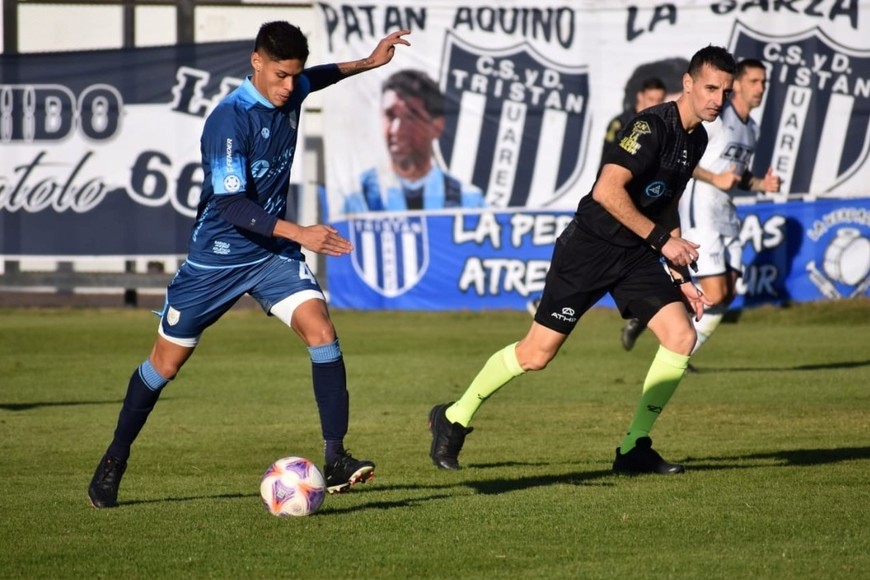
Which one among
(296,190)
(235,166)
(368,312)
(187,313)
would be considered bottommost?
(368,312)

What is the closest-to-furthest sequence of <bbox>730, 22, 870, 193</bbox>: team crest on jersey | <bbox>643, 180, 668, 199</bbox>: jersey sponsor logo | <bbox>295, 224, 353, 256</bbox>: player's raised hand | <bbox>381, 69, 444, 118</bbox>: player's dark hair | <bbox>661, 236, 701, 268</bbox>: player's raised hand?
<bbox>295, 224, 353, 256</bbox>: player's raised hand → <bbox>661, 236, 701, 268</bbox>: player's raised hand → <bbox>643, 180, 668, 199</bbox>: jersey sponsor logo → <bbox>730, 22, 870, 193</bbox>: team crest on jersey → <bbox>381, 69, 444, 118</bbox>: player's dark hair

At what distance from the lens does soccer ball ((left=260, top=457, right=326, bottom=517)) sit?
669cm

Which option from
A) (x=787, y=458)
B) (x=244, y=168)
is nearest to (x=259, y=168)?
(x=244, y=168)

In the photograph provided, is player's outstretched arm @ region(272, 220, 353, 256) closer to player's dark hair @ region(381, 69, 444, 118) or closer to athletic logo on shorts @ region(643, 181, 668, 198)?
athletic logo on shorts @ region(643, 181, 668, 198)

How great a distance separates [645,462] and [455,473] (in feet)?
3.48

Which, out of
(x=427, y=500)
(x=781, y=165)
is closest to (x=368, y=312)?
(x=781, y=165)

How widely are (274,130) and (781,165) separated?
44.5 ft

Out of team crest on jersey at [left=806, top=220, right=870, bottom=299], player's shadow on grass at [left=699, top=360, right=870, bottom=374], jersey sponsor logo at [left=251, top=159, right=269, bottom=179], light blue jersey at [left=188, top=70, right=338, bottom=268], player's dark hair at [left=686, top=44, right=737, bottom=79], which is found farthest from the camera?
team crest on jersey at [left=806, top=220, right=870, bottom=299]

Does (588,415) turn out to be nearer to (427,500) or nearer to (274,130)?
(427,500)

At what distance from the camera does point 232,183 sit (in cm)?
675

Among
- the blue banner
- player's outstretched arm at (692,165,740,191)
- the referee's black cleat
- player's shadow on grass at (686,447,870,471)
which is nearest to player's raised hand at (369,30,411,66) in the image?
the referee's black cleat

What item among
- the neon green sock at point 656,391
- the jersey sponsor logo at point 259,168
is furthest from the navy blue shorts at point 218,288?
the neon green sock at point 656,391

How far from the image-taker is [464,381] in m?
13.2

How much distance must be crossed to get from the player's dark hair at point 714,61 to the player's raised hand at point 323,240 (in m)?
2.25
